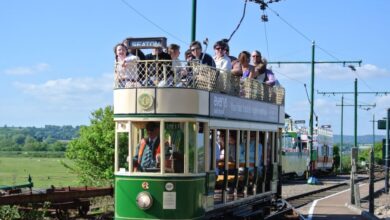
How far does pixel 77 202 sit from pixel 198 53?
5384mm

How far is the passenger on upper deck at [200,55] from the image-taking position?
13.3m

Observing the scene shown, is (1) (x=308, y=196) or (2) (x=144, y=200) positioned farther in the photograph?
(1) (x=308, y=196)

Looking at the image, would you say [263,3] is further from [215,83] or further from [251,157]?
[215,83]

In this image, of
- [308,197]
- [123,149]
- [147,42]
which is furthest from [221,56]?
[308,197]

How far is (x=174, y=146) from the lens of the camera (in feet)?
38.9

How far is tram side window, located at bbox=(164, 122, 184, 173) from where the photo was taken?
38.7 feet

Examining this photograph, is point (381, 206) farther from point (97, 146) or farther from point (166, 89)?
point (166, 89)

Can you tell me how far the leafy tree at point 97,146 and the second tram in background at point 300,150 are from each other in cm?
842

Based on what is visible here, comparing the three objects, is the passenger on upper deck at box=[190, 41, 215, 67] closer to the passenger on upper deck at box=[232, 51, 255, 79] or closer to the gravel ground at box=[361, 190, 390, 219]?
the passenger on upper deck at box=[232, 51, 255, 79]

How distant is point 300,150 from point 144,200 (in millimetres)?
30847

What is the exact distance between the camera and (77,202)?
16.8m

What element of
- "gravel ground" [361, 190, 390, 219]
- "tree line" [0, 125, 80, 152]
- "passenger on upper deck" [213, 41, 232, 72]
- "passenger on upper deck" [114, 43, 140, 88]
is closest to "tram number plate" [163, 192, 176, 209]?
"passenger on upper deck" [114, 43, 140, 88]

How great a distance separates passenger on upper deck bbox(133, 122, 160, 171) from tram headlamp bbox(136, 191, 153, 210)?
1.36 feet

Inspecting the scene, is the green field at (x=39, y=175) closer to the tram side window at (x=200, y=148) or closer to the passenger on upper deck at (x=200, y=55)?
the passenger on upper deck at (x=200, y=55)
